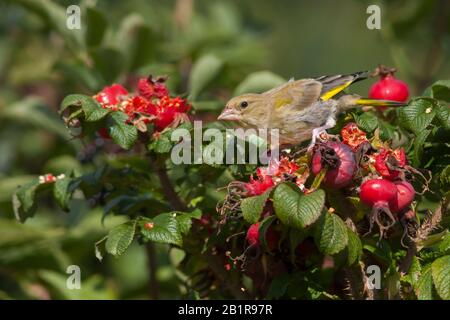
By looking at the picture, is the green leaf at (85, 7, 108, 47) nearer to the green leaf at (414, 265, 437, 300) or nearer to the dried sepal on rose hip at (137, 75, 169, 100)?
the dried sepal on rose hip at (137, 75, 169, 100)

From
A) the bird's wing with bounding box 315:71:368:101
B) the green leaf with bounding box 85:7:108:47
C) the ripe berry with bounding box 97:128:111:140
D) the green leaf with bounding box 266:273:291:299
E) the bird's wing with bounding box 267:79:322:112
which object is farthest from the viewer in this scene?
the green leaf with bounding box 85:7:108:47

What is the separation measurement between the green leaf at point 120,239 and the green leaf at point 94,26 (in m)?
1.61

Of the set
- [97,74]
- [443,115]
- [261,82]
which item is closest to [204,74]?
[261,82]

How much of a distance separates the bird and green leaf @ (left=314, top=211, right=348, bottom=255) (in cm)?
87

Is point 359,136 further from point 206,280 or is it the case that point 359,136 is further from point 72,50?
point 72,50

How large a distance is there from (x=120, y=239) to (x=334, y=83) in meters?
1.36

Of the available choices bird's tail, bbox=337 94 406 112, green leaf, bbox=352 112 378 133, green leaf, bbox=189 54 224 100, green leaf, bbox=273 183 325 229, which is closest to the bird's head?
green leaf, bbox=189 54 224 100

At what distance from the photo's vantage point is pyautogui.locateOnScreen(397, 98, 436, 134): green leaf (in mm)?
2531

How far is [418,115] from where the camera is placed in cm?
256

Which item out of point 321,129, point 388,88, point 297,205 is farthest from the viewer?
point 388,88

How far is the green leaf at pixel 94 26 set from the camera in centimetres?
384

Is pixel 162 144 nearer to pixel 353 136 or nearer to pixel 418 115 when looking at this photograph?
pixel 353 136

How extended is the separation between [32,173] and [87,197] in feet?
7.78

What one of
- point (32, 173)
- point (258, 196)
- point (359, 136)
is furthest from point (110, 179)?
point (32, 173)
